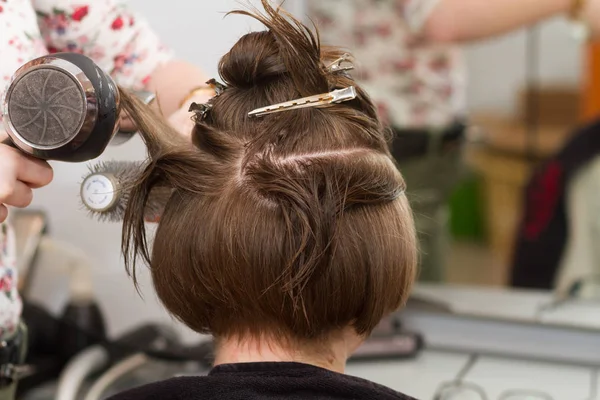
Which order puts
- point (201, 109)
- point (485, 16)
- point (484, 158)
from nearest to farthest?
point (201, 109), point (485, 16), point (484, 158)

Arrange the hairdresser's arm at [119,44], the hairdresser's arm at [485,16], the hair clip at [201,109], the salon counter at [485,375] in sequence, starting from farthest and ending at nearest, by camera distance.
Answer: the hairdresser's arm at [485,16]
the salon counter at [485,375]
the hairdresser's arm at [119,44]
the hair clip at [201,109]

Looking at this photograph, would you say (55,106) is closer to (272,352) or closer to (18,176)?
(18,176)

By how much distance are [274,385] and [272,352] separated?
0.04 m

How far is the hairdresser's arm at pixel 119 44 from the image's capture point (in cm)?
94

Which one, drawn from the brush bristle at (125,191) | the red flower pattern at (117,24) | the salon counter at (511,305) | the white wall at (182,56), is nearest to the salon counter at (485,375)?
the salon counter at (511,305)

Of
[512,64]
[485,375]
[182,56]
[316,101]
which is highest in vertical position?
[512,64]

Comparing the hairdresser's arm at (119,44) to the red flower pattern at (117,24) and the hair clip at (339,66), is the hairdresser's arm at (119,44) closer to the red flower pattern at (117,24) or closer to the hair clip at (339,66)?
the red flower pattern at (117,24)

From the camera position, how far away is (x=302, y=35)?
2.39 feet

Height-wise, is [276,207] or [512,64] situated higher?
[512,64]

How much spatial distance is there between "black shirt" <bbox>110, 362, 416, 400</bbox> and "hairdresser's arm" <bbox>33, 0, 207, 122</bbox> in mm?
357

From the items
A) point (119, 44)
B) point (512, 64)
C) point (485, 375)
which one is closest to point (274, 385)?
point (119, 44)

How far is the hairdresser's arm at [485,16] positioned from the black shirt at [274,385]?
86cm

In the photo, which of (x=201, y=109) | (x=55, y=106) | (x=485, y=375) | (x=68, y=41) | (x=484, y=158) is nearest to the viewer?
(x=55, y=106)

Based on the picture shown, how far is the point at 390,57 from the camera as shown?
1.54m
